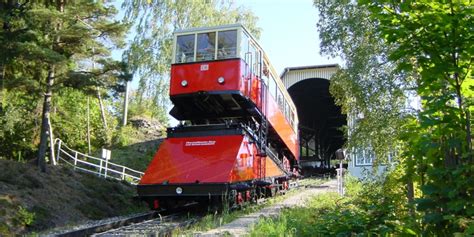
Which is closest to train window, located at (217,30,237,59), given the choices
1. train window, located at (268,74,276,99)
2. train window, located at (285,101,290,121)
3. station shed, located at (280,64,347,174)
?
train window, located at (268,74,276,99)

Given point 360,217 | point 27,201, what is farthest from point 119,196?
point 360,217

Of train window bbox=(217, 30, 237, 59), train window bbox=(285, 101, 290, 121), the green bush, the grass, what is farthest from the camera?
the green bush

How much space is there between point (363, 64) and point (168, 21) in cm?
1622

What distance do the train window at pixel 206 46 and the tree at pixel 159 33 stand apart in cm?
1241

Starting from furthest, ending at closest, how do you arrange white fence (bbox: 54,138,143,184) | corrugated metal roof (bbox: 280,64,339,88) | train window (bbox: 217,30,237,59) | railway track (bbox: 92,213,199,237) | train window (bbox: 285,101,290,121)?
corrugated metal roof (bbox: 280,64,339,88), train window (bbox: 285,101,290,121), white fence (bbox: 54,138,143,184), train window (bbox: 217,30,237,59), railway track (bbox: 92,213,199,237)

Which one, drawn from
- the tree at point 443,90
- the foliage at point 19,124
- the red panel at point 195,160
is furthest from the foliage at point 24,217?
the tree at point 443,90

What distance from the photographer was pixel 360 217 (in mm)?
5094

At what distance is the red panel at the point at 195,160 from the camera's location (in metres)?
10.2

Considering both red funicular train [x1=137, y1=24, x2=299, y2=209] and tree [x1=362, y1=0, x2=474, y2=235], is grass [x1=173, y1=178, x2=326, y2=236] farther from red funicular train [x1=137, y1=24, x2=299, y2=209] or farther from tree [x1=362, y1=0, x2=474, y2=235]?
tree [x1=362, y1=0, x2=474, y2=235]

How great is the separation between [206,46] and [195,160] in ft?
10.2

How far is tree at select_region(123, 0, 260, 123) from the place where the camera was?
24.0m

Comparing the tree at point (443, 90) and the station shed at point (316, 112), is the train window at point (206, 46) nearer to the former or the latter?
the tree at point (443, 90)

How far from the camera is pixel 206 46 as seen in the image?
38.5ft

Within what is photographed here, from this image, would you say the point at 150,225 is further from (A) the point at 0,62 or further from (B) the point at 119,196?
(A) the point at 0,62
